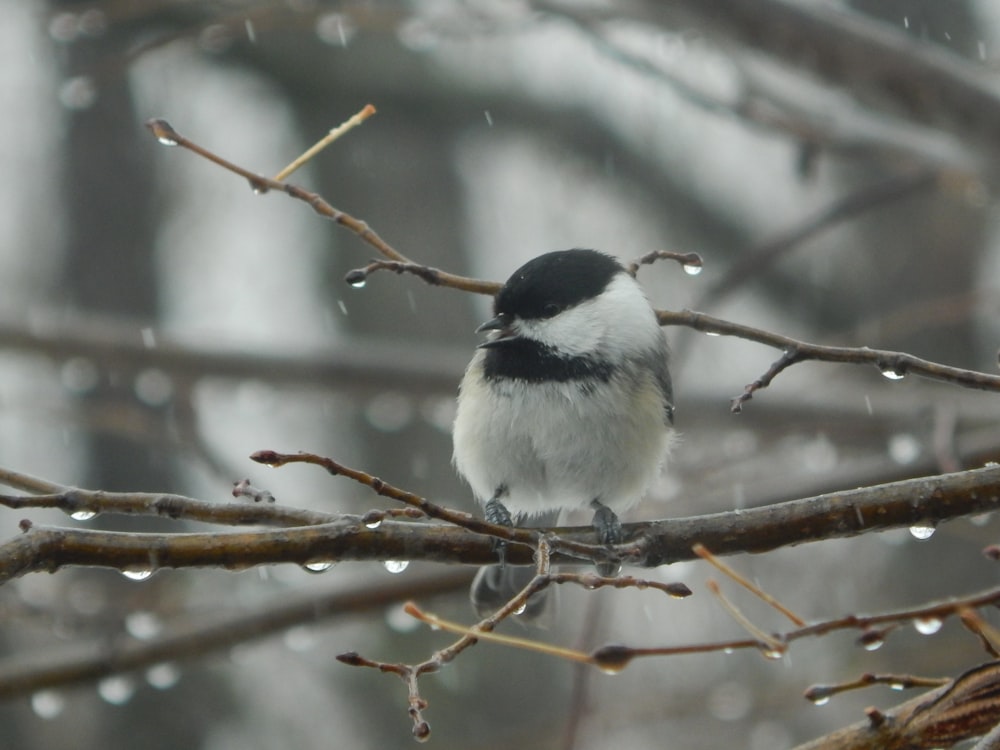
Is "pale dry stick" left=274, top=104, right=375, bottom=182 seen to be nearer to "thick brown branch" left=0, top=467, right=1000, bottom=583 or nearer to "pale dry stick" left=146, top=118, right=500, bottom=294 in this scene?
"pale dry stick" left=146, top=118, right=500, bottom=294

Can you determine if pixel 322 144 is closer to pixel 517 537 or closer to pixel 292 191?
pixel 292 191

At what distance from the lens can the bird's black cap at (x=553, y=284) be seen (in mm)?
2705

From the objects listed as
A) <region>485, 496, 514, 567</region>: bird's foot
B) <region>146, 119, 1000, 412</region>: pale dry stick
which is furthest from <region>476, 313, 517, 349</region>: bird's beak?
<region>146, 119, 1000, 412</region>: pale dry stick

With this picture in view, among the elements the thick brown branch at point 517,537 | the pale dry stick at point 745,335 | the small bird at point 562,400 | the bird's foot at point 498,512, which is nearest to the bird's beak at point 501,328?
the small bird at point 562,400

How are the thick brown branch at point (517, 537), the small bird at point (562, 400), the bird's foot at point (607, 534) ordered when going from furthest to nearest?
1. the small bird at point (562, 400)
2. the bird's foot at point (607, 534)
3. the thick brown branch at point (517, 537)

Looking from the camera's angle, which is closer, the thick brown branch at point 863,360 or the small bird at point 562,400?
the thick brown branch at point 863,360

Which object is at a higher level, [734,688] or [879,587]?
[879,587]

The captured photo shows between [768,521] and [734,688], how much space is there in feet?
8.99

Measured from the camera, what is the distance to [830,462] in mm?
4430

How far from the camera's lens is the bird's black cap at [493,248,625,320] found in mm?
2705

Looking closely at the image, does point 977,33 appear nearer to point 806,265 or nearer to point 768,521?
point 806,265

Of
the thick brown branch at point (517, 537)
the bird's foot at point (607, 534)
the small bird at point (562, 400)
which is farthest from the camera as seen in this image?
the small bird at point (562, 400)

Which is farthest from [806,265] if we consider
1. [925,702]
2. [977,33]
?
[925,702]

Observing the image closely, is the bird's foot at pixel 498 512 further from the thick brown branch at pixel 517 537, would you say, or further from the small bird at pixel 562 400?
the thick brown branch at pixel 517 537
